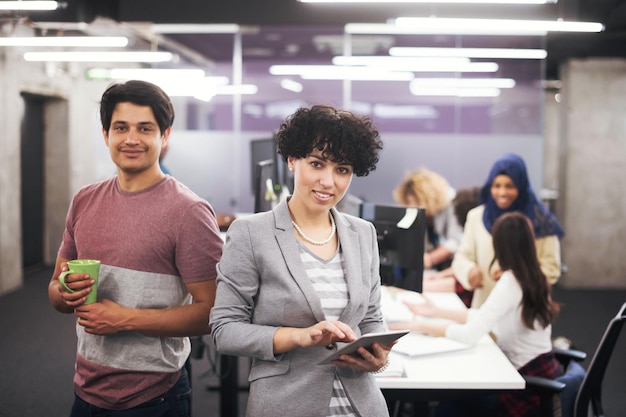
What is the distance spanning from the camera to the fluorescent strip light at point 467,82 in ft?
28.3

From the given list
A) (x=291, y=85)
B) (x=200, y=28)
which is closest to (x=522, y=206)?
(x=200, y=28)

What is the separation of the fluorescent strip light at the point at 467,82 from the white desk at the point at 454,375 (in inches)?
263

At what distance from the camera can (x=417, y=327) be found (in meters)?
2.61

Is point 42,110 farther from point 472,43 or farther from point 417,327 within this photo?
point 417,327

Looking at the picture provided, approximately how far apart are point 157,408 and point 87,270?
1.32 feet

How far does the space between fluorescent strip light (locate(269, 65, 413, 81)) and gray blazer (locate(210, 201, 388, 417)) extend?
6266 mm

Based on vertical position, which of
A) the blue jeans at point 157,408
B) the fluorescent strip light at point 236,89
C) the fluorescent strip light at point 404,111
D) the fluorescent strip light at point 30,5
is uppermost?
the fluorescent strip light at point 30,5

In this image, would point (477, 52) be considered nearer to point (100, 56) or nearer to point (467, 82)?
point (467, 82)

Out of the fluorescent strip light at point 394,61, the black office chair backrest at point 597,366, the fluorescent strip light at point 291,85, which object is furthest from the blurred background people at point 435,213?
the fluorescent strip light at point 291,85

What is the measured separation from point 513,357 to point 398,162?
4961mm

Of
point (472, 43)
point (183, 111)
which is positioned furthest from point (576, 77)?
point (183, 111)

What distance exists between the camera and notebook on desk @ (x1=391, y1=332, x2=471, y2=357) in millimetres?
2342

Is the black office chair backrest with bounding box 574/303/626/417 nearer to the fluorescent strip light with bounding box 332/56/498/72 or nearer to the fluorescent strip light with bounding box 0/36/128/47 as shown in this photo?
the fluorescent strip light with bounding box 0/36/128/47

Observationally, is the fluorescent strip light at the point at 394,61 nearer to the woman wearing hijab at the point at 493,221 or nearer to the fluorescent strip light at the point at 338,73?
the fluorescent strip light at the point at 338,73
